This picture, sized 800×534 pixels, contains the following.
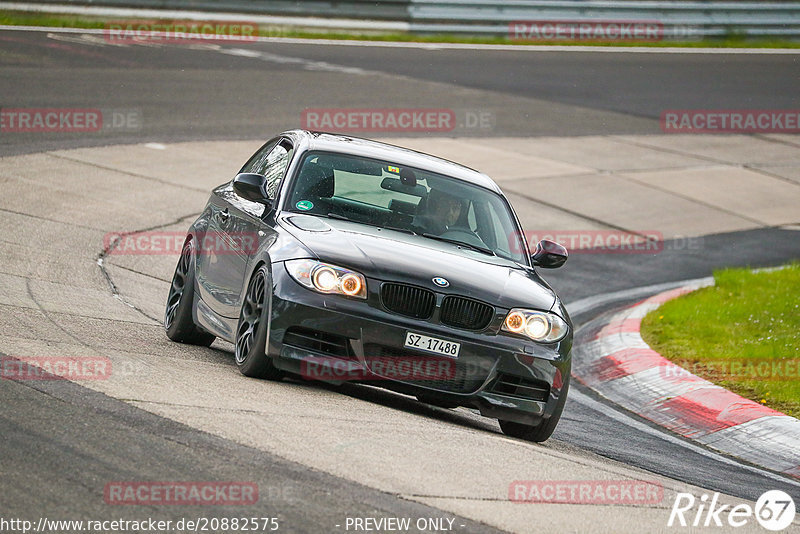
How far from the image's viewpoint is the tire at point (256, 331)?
7609mm

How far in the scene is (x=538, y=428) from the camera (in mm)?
7965

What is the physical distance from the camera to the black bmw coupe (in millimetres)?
7461

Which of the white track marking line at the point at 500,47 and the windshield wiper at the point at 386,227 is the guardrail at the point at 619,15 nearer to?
the white track marking line at the point at 500,47

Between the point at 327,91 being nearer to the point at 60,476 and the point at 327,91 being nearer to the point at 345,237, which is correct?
the point at 345,237

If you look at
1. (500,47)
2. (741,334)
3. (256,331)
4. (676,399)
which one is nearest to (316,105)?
(500,47)

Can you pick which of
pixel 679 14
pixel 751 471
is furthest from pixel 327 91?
pixel 751 471

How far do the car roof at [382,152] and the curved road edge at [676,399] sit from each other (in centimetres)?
230

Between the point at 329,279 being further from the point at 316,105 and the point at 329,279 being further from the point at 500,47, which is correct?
the point at 500,47

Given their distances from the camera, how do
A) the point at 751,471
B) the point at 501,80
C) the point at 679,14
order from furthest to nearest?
the point at 679,14 → the point at 501,80 → the point at 751,471

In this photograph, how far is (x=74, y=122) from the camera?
19.1 meters

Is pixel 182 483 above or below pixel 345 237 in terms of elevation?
below

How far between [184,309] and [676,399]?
3888mm

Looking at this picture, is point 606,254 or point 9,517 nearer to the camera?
point 9,517

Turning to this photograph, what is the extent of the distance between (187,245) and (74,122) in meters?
10.0
